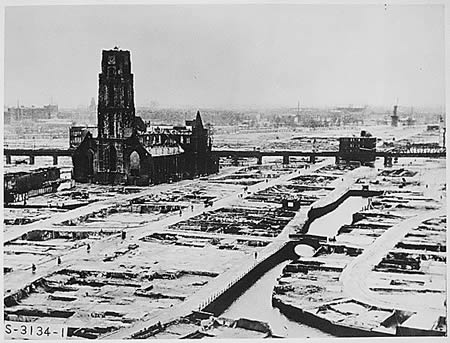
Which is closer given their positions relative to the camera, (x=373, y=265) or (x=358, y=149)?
(x=373, y=265)

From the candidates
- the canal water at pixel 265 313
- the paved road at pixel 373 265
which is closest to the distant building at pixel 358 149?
the paved road at pixel 373 265

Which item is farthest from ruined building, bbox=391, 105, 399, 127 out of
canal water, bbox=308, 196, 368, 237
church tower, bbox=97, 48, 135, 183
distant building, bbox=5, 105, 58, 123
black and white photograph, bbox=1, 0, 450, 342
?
distant building, bbox=5, 105, 58, 123

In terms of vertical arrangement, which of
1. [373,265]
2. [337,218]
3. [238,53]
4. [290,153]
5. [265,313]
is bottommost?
[265,313]

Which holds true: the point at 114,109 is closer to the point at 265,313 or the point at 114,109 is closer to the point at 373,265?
the point at 265,313

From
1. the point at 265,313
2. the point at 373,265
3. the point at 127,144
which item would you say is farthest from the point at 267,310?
the point at 127,144

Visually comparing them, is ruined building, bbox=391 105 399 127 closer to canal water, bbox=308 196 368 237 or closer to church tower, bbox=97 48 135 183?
canal water, bbox=308 196 368 237

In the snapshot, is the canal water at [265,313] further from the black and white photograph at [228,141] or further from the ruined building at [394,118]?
the ruined building at [394,118]

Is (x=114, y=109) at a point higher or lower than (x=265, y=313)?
higher
